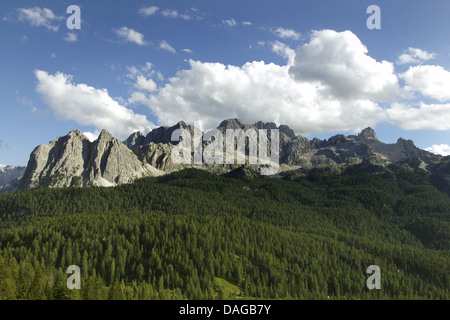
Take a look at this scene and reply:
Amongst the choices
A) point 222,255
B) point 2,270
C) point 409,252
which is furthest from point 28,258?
point 409,252

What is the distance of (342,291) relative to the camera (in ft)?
474

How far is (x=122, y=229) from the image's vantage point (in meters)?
166

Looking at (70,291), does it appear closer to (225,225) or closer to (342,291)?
(225,225)

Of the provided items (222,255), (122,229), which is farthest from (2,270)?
(222,255)

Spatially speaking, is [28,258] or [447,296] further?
[447,296]

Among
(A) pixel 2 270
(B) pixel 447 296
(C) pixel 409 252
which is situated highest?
(A) pixel 2 270

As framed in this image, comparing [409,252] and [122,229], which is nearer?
[122,229]

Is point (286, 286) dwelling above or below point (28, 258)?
below

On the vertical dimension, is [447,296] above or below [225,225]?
below
